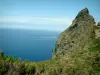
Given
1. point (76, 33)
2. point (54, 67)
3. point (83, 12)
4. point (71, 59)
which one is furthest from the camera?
point (83, 12)

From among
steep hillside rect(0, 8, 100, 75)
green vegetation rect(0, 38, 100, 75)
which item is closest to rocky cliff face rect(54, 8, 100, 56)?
steep hillside rect(0, 8, 100, 75)

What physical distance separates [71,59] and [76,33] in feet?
115

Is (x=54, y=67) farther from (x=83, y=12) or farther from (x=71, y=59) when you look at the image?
(x=83, y=12)

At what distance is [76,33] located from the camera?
81875mm

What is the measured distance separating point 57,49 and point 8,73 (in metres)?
55.3

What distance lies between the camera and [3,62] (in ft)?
112

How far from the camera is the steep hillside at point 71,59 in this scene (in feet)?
115

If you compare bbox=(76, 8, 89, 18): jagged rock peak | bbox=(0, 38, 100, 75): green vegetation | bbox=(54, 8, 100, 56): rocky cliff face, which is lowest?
bbox=(0, 38, 100, 75): green vegetation

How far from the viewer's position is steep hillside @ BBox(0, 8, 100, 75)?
35.0 meters

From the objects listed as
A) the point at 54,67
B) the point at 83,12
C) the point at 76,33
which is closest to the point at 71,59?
the point at 54,67

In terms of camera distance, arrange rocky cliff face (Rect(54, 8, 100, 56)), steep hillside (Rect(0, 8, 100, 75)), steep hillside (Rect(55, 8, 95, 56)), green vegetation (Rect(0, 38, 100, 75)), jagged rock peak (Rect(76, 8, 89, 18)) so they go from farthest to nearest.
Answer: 1. jagged rock peak (Rect(76, 8, 89, 18))
2. steep hillside (Rect(55, 8, 95, 56))
3. rocky cliff face (Rect(54, 8, 100, 56))
4. steep hillside (Rect(0, 8, 100, 75))
5. green vegetation (Rect(0, 38, 100, 75))

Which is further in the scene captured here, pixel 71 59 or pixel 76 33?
pixel 76 33

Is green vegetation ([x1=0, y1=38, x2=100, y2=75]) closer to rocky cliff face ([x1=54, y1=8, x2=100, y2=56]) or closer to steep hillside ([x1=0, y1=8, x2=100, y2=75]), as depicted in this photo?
steep hillside ([x1=0, y1=8, x2=100, y2=75])

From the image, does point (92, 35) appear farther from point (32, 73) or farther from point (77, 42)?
point (32, 73)
